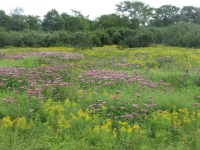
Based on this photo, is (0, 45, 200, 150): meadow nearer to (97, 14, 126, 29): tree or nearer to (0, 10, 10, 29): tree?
(97, 14, 126, 29): tree

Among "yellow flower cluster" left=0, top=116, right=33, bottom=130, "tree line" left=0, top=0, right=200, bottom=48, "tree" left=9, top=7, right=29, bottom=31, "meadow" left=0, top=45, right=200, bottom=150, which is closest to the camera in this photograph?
"meadow" left=0, top=45, right=200, bottom=150

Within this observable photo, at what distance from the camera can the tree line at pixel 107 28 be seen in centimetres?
2909

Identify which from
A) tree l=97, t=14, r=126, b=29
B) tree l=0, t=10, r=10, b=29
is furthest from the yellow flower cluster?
tree l=0, t=10, r=10, b=29

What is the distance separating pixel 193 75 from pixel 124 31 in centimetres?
2476

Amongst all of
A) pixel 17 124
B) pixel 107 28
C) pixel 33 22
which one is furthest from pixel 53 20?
pixel 17 124

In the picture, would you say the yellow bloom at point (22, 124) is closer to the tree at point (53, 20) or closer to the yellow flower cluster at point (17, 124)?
the yellow flower cluster at point (17, 124)

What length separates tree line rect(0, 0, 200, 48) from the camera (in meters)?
29.1

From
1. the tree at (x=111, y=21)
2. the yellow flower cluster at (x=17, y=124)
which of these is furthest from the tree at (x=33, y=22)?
the yellow flower cluster at (x=17, y=124)

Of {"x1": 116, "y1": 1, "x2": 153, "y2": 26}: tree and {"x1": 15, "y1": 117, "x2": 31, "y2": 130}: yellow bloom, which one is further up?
{"x1": 116, "y1": 1, "x2": 153, "y2": 26}: tree

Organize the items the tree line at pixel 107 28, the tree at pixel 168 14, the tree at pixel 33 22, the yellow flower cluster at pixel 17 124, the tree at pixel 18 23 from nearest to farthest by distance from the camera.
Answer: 1. the yellow flower cluster at pixel 17 124
2. the tree line at pixel 107 28
3. the tree at pixel 18 23
4. the tree at pixel 33 22
5. the tree at pixel 168 14

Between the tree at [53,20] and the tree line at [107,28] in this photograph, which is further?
the tree at [53,20]

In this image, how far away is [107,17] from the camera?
167 ft

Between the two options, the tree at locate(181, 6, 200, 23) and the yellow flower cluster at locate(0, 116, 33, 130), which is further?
the tree at locate(181, 6, 200, 23)

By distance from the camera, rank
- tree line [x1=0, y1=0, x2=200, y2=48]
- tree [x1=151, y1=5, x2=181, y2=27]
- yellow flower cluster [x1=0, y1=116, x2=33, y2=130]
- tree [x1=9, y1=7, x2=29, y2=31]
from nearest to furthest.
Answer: yellow flower cluster [x1=0, y1=116, x2=33, y2=130]
tree line [x1=0, y1=0, x2=200, y2=48]
tree [x1=9, y1=7, x2=29, y2=31]
tree [x1=151, y1=5, x2=181, y2=27]
